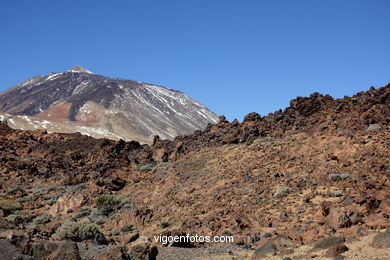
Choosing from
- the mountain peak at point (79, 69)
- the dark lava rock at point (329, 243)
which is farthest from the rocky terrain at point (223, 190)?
the mountain peak at point (79, 69)

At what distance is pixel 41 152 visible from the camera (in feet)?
108

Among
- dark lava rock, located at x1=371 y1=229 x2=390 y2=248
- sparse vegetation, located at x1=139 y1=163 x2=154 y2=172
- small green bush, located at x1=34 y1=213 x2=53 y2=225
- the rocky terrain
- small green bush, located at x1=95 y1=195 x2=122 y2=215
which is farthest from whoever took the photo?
sparse vegetation, located at x1=139 y1=163 x2=154 y2=172

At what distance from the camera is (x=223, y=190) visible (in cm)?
1844

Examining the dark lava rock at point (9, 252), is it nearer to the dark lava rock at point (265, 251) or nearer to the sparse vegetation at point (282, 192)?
the dark lava rock at point (265, 251)

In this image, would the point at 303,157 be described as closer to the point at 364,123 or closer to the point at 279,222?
the point at 364,123

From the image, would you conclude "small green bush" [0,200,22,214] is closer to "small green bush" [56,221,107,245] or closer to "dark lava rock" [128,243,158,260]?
"small green bush" [56,221,107,245]

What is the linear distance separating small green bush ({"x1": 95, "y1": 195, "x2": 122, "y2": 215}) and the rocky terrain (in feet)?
0.24

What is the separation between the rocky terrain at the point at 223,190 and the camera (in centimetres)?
1077

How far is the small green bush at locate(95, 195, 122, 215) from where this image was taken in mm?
21431

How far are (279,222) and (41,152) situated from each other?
24.1 metres

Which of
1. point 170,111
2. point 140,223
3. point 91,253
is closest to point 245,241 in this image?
point 91,253

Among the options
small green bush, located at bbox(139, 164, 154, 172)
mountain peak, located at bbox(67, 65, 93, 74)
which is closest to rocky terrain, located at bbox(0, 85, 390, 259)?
small green bush, located at bbox(139, 164, 154, 172)

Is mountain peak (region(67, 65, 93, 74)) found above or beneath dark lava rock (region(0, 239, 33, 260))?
above

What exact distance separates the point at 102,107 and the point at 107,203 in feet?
331
